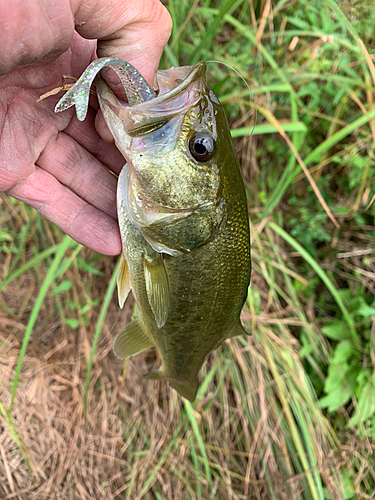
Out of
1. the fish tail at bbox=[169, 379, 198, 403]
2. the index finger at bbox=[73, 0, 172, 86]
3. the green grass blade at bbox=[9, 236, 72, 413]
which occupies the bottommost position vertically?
the fish tail at bbox=[169, 379, 198, 403]

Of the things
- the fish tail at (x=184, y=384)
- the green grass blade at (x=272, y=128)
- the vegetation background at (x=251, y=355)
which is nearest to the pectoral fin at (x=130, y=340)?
the fish tail at (x=184, y=384)

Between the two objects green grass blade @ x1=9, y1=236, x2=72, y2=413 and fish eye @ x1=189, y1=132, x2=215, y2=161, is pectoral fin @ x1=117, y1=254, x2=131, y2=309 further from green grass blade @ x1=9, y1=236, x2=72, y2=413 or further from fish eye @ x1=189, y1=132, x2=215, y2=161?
fish eye @ x1=189, y1=132, x2=215, y2=161

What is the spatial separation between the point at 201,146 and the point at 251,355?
5.26ft

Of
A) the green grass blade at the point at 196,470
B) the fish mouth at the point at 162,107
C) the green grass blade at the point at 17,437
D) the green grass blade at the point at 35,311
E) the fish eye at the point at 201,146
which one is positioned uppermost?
the fish mouth at the point at 162,107

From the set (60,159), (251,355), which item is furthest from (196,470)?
(60,159)

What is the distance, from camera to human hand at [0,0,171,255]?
3.47 ft

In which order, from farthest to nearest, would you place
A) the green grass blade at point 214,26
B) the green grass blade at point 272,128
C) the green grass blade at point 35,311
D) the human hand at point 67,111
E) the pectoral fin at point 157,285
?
the green grass blade at point 272,128 → the green grass blade at point 35,311 → the green grass blade at point 214,26 → the pectoral fin at point 157,285 → the human hand at point 67,111

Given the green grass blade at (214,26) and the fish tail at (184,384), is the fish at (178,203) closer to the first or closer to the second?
the fish tail at (184,384)

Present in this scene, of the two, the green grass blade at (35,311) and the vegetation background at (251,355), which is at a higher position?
the green grass blade at (35,311)

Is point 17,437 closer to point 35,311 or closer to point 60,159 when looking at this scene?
point 35,311

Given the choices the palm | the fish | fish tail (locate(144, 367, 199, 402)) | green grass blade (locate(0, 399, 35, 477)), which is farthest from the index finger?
green grass blade (locate(0, 399, 35, 477))

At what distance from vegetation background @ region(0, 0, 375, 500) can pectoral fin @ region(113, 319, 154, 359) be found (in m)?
0.64

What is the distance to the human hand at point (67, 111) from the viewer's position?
106cm

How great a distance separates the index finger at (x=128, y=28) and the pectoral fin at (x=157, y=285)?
701 millimetres
